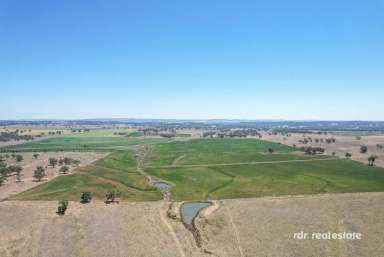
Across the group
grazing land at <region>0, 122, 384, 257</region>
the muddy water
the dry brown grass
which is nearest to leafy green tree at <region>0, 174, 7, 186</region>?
the dry brown grass

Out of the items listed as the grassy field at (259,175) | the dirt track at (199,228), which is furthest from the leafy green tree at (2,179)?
the grassy field at (259,175)

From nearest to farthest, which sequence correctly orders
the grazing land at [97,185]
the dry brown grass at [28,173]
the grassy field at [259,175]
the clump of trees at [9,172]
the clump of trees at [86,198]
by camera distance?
the clump of trees at [86,198] → the grazing land at [97,185] → the dry brown grass at [28,173] → the grassy field at [259,175] → the clump of trees at [9,172]

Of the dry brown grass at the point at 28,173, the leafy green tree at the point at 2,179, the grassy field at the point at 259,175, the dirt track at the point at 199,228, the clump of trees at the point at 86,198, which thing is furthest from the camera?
the leafy green tree at the point at 2,179

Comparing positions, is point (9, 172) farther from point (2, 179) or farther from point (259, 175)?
point (259, 175)

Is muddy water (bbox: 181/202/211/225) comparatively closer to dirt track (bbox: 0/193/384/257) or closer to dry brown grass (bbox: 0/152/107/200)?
dirt track (bbox: 0/193/384/257)

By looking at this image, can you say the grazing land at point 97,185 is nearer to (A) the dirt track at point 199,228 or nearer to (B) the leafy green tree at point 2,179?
(A) the dirt track at point 199,228

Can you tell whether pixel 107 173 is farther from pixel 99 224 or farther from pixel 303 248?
pixel 303 248

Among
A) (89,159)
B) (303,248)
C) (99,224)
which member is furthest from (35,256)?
(89,159)

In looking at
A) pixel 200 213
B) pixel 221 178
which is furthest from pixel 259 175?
pixel 200 213
